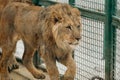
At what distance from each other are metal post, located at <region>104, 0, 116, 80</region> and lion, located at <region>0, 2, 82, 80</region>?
63 centimetres

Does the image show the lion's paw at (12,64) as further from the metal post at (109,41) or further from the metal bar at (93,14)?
the metal post at (109,41)

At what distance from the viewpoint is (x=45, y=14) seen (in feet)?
16.4

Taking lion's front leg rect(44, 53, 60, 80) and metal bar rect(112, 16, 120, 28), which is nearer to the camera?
lion's front leg rect(44, 53, 60, 80)

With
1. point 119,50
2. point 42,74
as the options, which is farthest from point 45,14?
point 42,74

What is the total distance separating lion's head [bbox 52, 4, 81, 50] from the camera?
4543 millimetres

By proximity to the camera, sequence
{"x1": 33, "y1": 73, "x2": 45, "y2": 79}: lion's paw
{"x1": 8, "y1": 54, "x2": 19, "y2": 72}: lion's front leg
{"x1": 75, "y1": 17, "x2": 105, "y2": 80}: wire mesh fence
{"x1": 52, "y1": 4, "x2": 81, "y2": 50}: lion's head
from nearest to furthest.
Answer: {"x1": 52, "y1": 4, "x2": 81, "y2": 50}: lion's head → {"x1": 75, "y1": 17, "x2": 105, "y2": 80}: wire mesh fence → {"x1": 33, "y1": 73, "x2": 45, "y2": 79}: lion's paw → {"x1": 8, "y1": 54, "x2": 19, "y2": 72}: lion's front leg

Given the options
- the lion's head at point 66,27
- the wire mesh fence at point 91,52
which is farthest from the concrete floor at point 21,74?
the lion's head at point 66,27

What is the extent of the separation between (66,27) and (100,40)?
46.4 inches

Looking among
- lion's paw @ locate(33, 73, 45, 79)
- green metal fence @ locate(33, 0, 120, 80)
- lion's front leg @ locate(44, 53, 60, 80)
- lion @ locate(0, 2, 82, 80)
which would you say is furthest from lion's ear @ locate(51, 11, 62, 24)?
lion's paw @ locate(33, 73, 45, 79)

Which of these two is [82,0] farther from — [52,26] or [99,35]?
[52,26]

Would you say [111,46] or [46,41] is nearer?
[46,41]

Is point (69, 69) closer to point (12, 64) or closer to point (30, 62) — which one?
point (30, 62)

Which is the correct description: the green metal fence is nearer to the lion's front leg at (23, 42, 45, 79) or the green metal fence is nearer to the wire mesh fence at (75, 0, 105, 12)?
the wire mesh fence at (75, 0, 105, 12)

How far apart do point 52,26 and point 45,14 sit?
0.87 feet
